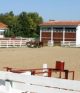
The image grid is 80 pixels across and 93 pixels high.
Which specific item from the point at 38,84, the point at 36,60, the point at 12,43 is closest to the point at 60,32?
the point at 12,43

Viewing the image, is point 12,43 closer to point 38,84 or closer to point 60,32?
point 60,32

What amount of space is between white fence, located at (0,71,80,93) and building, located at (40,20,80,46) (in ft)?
207

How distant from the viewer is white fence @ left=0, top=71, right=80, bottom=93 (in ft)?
16.6

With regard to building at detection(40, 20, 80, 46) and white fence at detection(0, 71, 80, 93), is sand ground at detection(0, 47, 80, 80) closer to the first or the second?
white fence at detection(0, 71, 80, 93)

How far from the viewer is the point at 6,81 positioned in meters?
6.06

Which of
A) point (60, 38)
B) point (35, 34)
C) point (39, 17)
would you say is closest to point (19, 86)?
point (60, 38)

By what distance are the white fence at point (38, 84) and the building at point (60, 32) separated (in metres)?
63.0

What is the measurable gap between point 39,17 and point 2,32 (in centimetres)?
2950

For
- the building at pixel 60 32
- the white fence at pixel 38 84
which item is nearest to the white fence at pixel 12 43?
the building at pixel 60 32

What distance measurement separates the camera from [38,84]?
5.55 metres

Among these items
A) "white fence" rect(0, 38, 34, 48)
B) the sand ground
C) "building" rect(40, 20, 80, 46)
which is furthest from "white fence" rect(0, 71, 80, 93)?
"building" rect(40, 20, 80, 46)

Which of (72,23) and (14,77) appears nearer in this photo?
(14,77)

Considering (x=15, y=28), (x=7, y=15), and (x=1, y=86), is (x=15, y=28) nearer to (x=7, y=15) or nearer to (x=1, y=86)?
(x=7, y=15)

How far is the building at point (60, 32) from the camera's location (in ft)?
229
